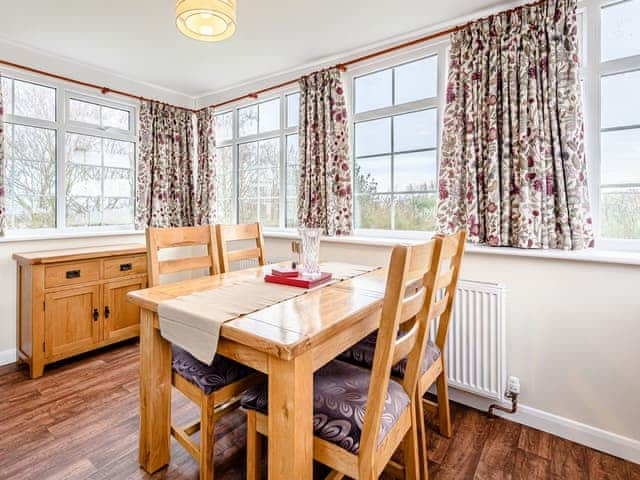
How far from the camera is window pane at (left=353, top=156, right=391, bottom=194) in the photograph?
2.66 m

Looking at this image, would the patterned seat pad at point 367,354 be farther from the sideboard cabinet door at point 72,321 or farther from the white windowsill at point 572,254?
the sideboard cabinet door at point 72,321

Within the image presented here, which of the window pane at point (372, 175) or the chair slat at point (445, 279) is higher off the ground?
the window pane at point (372, 175)

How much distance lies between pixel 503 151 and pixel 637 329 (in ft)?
3.57

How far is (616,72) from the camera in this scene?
72.5 inches

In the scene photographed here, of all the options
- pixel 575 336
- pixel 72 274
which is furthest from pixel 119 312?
pixel 575 336

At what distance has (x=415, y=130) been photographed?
8.24 feet

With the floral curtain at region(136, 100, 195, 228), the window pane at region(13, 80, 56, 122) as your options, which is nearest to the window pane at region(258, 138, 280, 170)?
the floral curtain at region(136, 100, 195, 228)

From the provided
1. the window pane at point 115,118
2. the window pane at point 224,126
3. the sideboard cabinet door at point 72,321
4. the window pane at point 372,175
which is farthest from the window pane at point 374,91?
the sideboard cabinet door at point 72,321

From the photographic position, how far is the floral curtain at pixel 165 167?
340 centimetres

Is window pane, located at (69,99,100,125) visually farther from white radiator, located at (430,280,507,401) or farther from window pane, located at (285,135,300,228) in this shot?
white radiator, located at (430,280,507,401)

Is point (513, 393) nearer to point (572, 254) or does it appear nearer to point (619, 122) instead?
point (572, 254)

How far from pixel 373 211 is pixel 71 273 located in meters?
2.34

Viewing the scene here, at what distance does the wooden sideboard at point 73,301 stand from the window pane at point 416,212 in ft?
7.12

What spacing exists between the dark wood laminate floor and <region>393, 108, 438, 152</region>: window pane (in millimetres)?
1765
